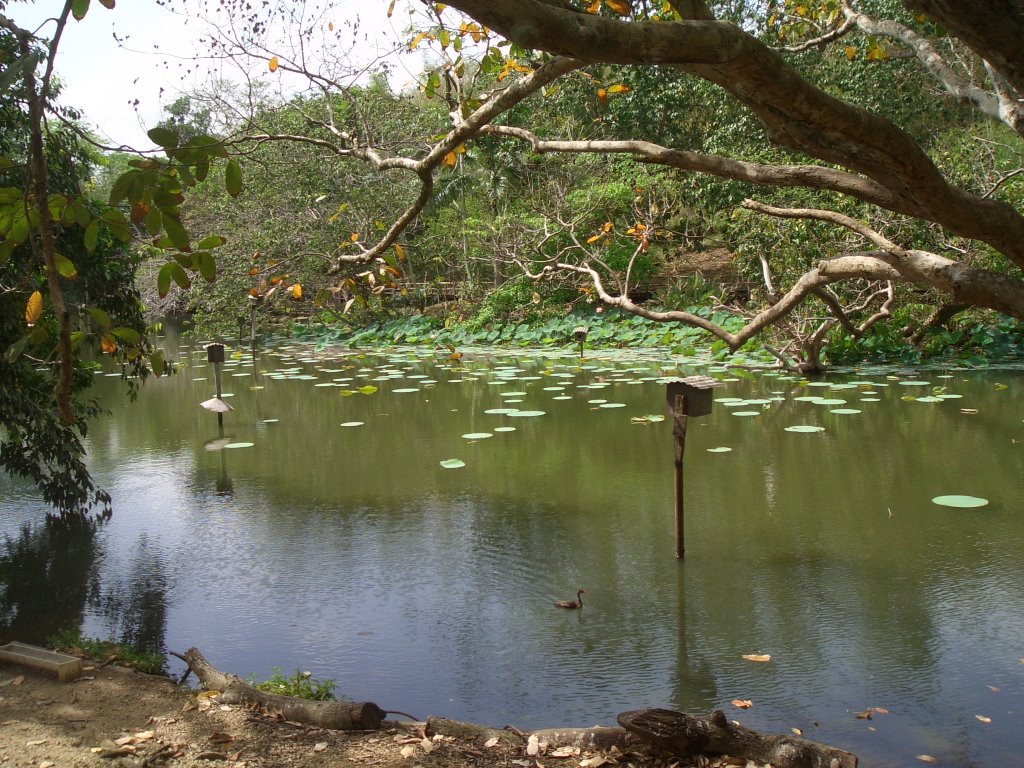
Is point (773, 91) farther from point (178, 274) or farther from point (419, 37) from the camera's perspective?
Answer: point (419, 37)

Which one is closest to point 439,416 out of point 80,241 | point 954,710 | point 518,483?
point 518,483

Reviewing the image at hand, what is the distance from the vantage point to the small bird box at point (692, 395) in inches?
161

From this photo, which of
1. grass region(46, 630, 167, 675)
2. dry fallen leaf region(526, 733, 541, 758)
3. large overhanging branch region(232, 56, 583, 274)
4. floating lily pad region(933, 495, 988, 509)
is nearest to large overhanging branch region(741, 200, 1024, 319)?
large overhanging branch region(232, 56, 583, 274)

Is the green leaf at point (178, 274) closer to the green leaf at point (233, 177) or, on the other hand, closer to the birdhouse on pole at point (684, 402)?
the green leaf at point (233, 177)

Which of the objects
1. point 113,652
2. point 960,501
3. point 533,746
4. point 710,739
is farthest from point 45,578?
point 960,501

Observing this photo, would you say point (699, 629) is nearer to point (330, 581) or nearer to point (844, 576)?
point (844, 576)

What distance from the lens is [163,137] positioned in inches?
58.8

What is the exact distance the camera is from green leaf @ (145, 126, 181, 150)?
148 centimetres

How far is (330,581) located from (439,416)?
3999 millimetres

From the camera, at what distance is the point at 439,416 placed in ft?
25.7

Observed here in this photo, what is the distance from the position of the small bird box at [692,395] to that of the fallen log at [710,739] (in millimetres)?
1934

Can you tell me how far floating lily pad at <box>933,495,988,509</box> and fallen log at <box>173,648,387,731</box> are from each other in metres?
3.36

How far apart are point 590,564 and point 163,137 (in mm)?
2938

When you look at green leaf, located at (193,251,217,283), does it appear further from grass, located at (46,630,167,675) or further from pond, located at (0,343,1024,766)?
grass, located at (46,630,167,675)
